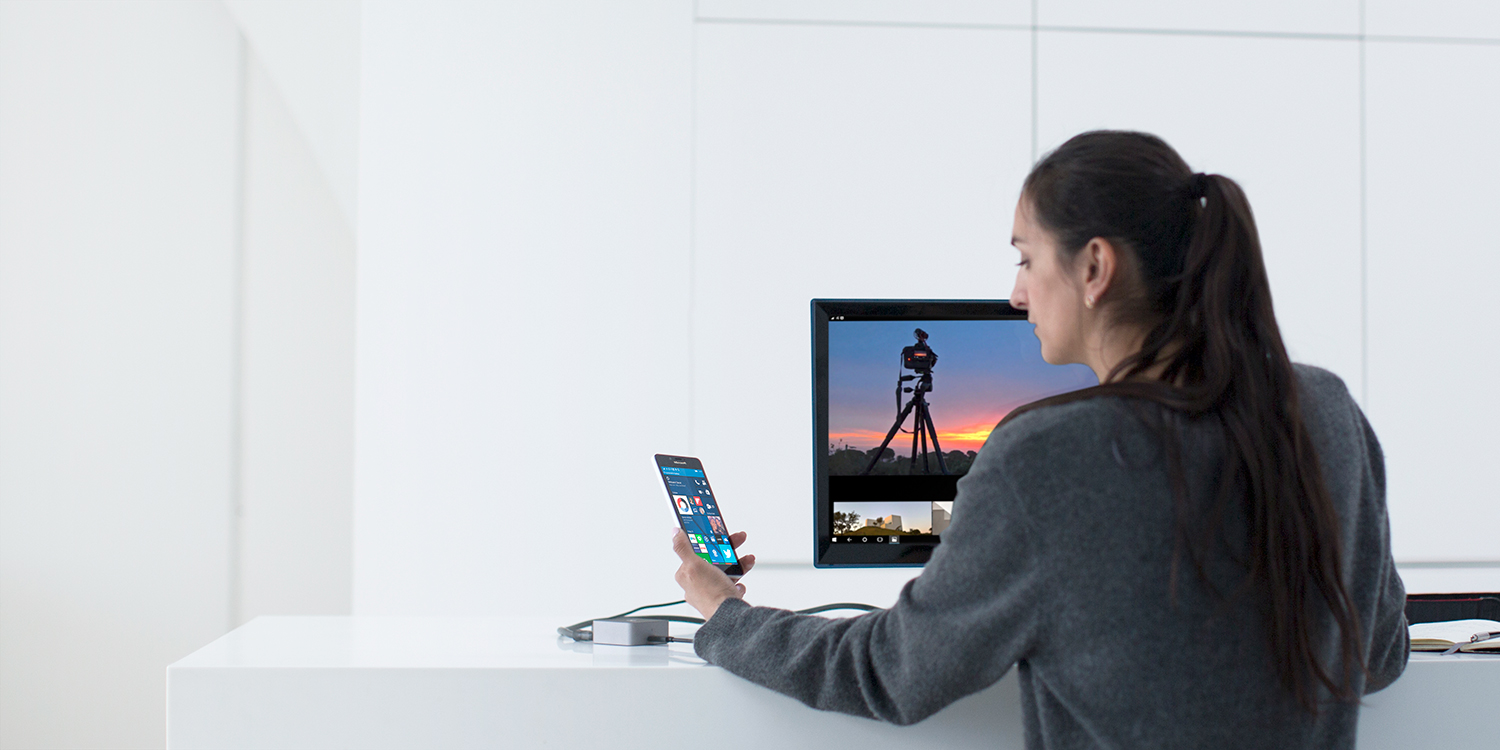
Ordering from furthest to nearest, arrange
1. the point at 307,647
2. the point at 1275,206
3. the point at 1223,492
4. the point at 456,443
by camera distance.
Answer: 1. the point at 1275,206
2. the point at 456,443
3. the point at 307,647
4. the point at 1223,492

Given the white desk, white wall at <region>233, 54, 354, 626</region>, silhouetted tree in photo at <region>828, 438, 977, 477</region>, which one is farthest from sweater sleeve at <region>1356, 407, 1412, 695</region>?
white wall at <region>233, 54, 354, 626</region>

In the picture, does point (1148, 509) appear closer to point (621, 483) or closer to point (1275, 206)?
point (621, 483)

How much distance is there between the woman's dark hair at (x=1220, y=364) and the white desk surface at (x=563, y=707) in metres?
0.25

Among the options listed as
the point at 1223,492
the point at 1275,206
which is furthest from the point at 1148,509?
the point at 1275,206

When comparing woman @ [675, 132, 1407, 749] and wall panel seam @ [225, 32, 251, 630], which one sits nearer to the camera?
woman @ [675, 132, 1407, 749]

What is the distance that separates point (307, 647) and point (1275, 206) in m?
2.45

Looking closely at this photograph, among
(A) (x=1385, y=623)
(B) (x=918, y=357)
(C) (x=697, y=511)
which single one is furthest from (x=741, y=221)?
(A) (x=1385, y=623)

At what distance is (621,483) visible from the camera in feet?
8.11

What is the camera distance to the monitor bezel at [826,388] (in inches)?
51.1

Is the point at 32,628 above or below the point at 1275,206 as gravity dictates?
below

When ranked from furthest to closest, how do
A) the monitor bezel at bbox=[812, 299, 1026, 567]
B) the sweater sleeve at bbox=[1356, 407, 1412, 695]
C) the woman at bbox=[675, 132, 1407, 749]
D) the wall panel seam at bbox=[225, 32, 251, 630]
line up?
the wall panel seam at bbox=[225, 32, 251, 630] → the monitor bezel at bbox=[812, 299, 1026, 567] → the sweater sleeve at bbox=[1356, 407, 1412, 695] → the woman at bbox=[675, 132, 1407, 749]

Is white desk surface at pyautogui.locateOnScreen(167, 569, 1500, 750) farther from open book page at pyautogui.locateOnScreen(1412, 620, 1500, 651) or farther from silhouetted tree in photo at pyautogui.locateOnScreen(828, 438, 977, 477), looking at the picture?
silhouetted tree in photo at pyautogui.locateOnScreen(828, 438, 977, 477)

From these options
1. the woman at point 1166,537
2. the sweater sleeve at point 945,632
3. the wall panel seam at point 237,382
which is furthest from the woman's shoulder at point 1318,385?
the wall panel seam at point 237,382

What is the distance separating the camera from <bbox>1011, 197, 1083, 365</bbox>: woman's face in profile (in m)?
0.87
